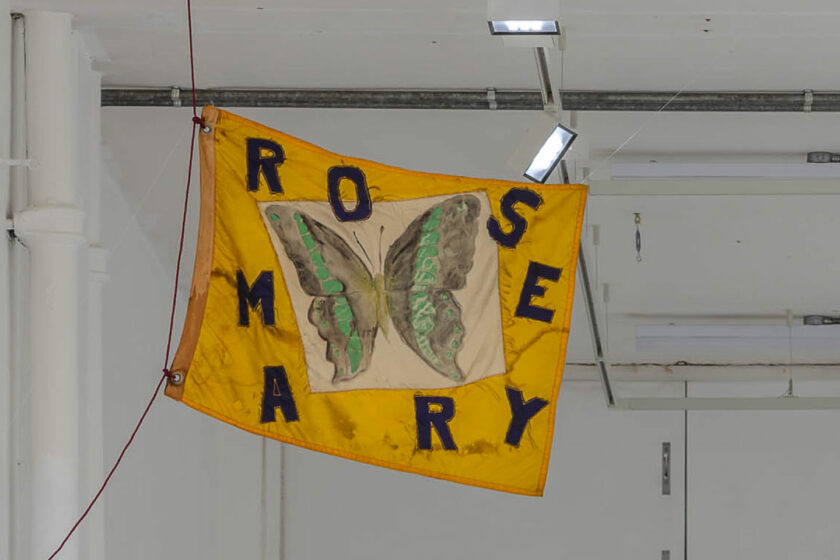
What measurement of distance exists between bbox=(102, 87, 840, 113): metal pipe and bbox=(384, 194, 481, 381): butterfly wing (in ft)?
3.59

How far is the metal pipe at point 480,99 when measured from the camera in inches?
202

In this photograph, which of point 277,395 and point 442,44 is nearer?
point 277,395

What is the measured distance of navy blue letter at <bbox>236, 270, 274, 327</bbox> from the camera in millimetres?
3996

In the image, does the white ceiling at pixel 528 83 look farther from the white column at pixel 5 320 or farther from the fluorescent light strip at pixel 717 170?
the white column at pixel 5 320

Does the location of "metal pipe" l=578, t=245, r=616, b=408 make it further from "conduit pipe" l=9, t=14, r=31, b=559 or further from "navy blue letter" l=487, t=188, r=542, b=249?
"conduit pipe" l=9, t=14, r=31, b=559

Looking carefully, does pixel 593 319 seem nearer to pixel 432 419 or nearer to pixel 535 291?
pixel 535 291

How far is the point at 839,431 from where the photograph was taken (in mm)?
9250

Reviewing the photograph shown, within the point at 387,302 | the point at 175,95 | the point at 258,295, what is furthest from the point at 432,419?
the point at 175,95

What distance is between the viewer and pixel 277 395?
13.2ft

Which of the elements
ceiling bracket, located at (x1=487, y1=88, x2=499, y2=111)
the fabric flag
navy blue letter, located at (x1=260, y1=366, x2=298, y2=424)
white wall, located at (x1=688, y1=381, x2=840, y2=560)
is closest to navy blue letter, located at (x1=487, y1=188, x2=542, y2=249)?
the fabric flag

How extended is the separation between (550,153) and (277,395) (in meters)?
1.30

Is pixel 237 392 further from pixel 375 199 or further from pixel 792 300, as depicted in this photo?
pixel 792 300

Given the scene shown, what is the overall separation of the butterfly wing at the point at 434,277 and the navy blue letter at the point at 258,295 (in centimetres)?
43

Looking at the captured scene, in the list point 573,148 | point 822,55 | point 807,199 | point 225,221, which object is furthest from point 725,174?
point 225,221
